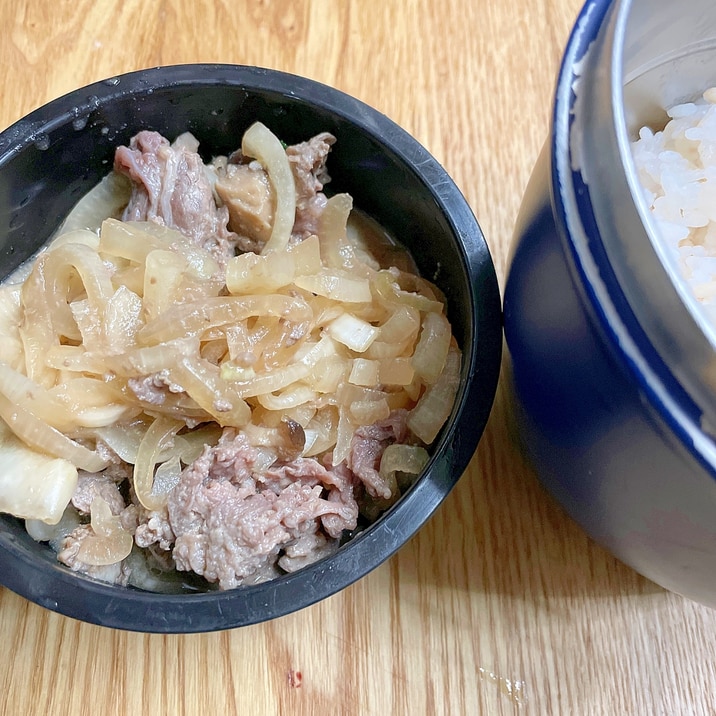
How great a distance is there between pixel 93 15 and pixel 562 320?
912 mm

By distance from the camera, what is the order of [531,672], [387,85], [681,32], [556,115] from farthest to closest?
[387,85], [531,672], [681,32], [556,115]

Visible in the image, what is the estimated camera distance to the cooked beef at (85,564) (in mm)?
652

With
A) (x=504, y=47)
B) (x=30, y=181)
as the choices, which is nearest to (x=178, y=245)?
(x=30, y=181)

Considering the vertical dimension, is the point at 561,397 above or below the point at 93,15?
below

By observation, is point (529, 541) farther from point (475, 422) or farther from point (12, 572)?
point (12, 572)

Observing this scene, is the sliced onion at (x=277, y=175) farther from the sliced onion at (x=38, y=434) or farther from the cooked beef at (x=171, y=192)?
the sliced onion at (x=38, y=434)

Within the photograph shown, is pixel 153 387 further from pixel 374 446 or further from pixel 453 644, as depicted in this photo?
pixel 453 644

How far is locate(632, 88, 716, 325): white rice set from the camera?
0.60m

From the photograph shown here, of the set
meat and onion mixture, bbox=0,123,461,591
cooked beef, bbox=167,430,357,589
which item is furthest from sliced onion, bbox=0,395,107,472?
cooked beef, bbox=167,430,357,589

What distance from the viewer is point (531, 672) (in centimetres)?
73

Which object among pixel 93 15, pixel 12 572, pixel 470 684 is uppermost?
pixel 93 15

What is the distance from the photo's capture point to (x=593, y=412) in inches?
20.4

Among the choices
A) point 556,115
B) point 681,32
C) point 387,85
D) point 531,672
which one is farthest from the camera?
point 387,85

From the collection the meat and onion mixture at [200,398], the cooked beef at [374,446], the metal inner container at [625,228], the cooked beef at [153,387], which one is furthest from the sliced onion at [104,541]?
the metal inner container at [625,228]
